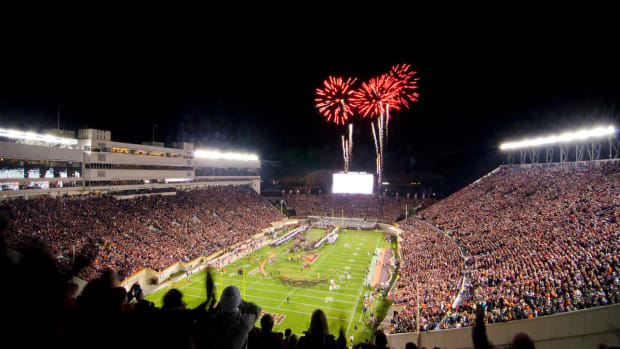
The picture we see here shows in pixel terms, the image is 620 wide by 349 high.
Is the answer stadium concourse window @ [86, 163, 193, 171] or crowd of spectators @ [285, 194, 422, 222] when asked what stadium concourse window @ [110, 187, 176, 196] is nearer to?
stadium concourse window @ [86, 163, 193, 171]

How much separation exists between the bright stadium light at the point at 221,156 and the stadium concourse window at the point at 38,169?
21449 millimetres

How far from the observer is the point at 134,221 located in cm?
3222

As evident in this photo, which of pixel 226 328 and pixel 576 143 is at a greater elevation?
pixel 576 143

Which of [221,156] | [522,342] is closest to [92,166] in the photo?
[221,156]

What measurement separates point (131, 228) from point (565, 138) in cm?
4861

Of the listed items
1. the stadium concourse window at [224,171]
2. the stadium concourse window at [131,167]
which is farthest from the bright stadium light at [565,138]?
the stadium concourse window at [131,167]

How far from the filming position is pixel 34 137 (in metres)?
30.9

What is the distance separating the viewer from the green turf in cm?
2064

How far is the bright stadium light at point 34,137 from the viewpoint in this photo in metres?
28.6

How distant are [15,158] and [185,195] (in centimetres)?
2048

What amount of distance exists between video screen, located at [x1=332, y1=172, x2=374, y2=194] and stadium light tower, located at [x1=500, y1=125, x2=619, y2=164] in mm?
23065

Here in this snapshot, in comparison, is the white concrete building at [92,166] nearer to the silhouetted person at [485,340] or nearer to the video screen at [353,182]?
the video screen at [353,182]

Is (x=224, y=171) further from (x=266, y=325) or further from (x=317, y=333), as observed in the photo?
(x=317, y=333)

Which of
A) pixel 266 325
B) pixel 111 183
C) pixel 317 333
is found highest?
pixel 317 333
